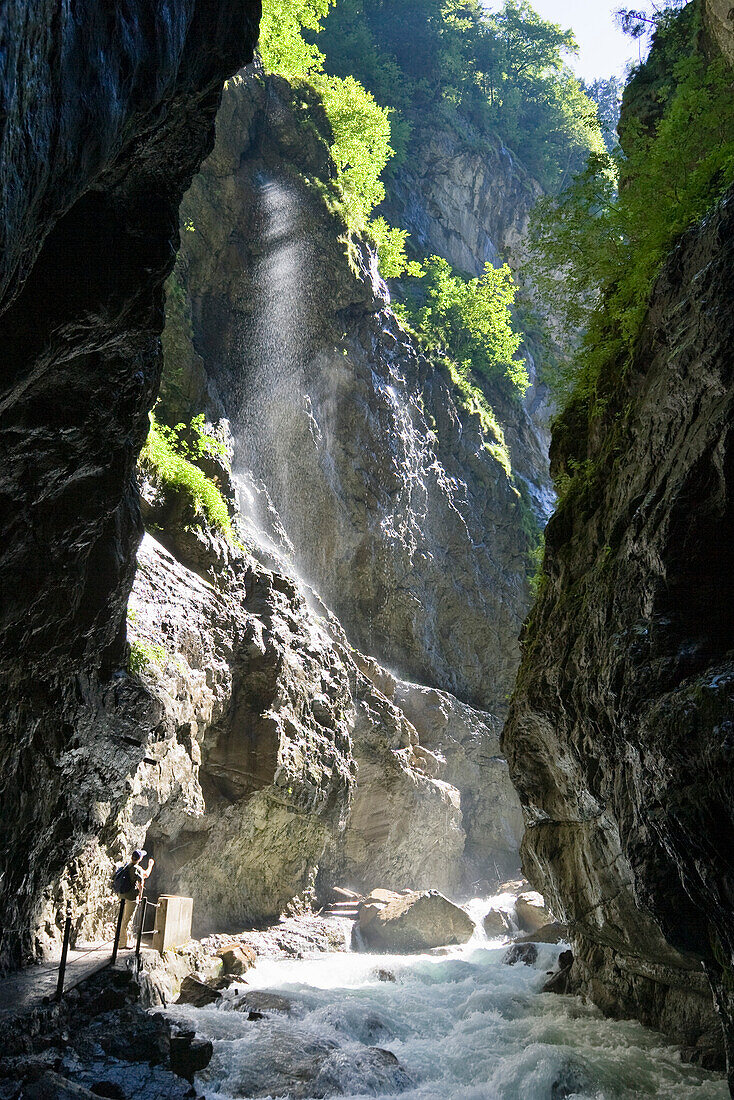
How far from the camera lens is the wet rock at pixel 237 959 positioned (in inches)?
543

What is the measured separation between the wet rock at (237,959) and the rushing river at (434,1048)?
269 mm

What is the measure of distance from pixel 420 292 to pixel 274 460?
1755cm

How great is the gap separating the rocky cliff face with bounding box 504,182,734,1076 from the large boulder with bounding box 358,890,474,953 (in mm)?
8852

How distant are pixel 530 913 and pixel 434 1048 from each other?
12651 mm

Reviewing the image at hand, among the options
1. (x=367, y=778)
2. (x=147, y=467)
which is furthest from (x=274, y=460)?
(x=367, y=778)

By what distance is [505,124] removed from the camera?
49594 mm

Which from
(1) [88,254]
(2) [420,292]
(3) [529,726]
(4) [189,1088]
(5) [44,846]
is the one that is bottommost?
(4) [189,1088]

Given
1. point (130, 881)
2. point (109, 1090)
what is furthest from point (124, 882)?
point (109, 1090)

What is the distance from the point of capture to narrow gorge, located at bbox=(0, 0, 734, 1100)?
5605 millimetres

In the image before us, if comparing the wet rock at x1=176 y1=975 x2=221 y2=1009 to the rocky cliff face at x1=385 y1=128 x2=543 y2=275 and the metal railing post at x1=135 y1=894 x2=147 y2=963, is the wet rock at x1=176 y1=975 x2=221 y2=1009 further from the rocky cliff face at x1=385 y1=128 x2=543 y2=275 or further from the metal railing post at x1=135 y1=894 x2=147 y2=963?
the rocky cliff face at x1=385 y1=128 x2=543 y2=275

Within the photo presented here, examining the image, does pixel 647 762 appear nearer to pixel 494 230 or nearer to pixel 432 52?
pixel 494 230

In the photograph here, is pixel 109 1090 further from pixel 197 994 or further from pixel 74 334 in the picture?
pixel 74 334

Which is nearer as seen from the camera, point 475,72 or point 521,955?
point 521,955

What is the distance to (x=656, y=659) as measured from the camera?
20.5 feet
